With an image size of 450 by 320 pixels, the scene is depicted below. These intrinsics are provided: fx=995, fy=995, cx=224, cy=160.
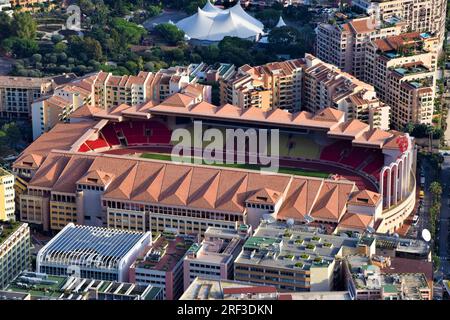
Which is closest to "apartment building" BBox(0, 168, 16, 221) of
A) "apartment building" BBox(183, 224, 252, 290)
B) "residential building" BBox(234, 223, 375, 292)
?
"apartment building" BBox(183, 224, 252, 290)

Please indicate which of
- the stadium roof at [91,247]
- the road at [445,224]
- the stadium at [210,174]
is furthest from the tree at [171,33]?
the stadium roof at [91,247]

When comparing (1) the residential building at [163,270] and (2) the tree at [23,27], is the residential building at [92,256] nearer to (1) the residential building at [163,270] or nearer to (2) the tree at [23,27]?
(1) the residential building at [163,270]

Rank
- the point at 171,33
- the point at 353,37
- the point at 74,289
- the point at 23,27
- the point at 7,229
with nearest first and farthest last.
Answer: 1. the point at 74,289
2. the point at 7,229
3. the point at 353,37
4. the point at 171,33
5. the point at 23,27

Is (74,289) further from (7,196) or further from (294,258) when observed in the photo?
(7,196)

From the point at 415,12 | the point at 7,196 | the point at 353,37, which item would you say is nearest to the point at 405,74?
the point at 353,37

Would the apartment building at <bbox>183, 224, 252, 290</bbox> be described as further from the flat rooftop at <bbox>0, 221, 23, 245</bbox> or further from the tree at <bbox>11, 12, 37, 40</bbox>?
the tree at <bbox>11, 12, 37, 40</bbox>

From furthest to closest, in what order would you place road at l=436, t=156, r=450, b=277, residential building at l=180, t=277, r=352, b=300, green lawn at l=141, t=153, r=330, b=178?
green lawn at l=141, t=153, r=330, b=178 → road at l=436, t=156, r=450, b=277 → residential building at l=180, t=277, r=352, b=300

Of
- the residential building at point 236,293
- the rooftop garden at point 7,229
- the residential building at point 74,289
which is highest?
the residential building at point 236,293
